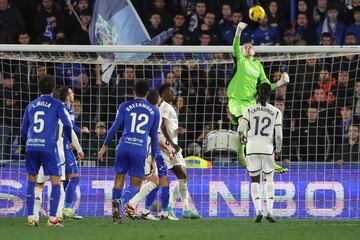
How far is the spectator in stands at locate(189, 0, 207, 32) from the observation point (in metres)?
24.0

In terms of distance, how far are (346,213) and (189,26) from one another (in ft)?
19.2

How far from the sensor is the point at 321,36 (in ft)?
75.8

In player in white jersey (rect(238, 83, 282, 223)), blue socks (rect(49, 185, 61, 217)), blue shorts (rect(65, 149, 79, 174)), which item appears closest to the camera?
blue socks (rect(49, 185, 61, 217))

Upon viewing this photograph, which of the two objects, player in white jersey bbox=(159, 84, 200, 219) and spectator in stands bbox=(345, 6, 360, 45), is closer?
player in white jersey bbox=(159, 84, 200, 219)

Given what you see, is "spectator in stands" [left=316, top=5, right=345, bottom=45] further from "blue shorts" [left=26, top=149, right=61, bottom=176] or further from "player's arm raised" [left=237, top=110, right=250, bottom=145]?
"blue shorts" [left=26, top=149, right=61, bottom=176]

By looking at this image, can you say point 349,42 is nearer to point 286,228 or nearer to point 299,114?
point 299,114

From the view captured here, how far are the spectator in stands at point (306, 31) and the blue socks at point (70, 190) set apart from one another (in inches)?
263

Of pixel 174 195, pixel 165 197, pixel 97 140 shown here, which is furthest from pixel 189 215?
pixel 97 140

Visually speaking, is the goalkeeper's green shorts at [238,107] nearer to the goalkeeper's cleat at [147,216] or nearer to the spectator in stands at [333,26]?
the goalkeeper's cleat at [147,216]

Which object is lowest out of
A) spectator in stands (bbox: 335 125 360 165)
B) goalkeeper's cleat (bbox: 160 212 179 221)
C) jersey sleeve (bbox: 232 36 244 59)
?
goalkeeper's cleat (bbox: 160 212 179 221)

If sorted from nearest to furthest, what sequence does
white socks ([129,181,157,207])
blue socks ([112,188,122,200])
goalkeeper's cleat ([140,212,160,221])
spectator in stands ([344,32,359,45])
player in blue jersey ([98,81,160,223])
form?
player in blue jersey ([98,81,160,223]) → blue socks ([112,188,122,200]) → white socks ([129,181,157,207]) → goalkeeper's cleat ([140,212,160,221]) → spectator in stands ([344,32,359,45])

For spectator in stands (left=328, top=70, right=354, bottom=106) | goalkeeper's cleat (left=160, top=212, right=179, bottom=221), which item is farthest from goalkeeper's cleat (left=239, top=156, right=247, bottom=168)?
spectator in stands (left=328, top=70, right=354, bottom=106)

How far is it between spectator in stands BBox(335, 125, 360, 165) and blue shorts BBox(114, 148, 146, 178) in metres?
5.04

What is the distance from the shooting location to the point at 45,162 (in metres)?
16.1
